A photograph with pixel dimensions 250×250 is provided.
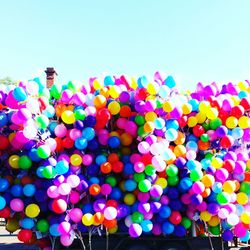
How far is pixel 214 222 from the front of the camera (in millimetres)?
7309

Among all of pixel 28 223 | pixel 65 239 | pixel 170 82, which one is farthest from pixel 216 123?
pixel 28 223

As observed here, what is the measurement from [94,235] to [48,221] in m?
1.02

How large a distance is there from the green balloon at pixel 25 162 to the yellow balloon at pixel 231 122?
150 inches

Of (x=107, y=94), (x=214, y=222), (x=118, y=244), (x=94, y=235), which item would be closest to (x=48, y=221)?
(x=94, y=235)

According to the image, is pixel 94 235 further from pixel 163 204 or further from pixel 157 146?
pixel 157 146

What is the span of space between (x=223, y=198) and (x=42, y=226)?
3.35m

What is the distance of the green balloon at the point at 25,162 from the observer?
267 inches

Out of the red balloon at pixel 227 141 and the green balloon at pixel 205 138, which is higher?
the green balloon at pixel 205 138

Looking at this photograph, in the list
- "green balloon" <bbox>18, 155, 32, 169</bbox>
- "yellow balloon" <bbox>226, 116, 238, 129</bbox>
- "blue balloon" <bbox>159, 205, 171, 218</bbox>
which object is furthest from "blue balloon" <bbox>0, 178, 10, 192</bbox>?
"yellow balloon" <bbox>226, 116, 238, 129</bbox>

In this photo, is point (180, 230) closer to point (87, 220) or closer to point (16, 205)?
point (87, 220)

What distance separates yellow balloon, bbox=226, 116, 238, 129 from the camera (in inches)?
290

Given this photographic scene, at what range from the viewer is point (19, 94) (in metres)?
6.71

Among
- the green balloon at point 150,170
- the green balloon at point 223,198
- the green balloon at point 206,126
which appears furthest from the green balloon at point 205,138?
the green balloon at point 150,170

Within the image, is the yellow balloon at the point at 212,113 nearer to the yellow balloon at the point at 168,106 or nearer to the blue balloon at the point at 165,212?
the yellow balloon at the point at 168,106
